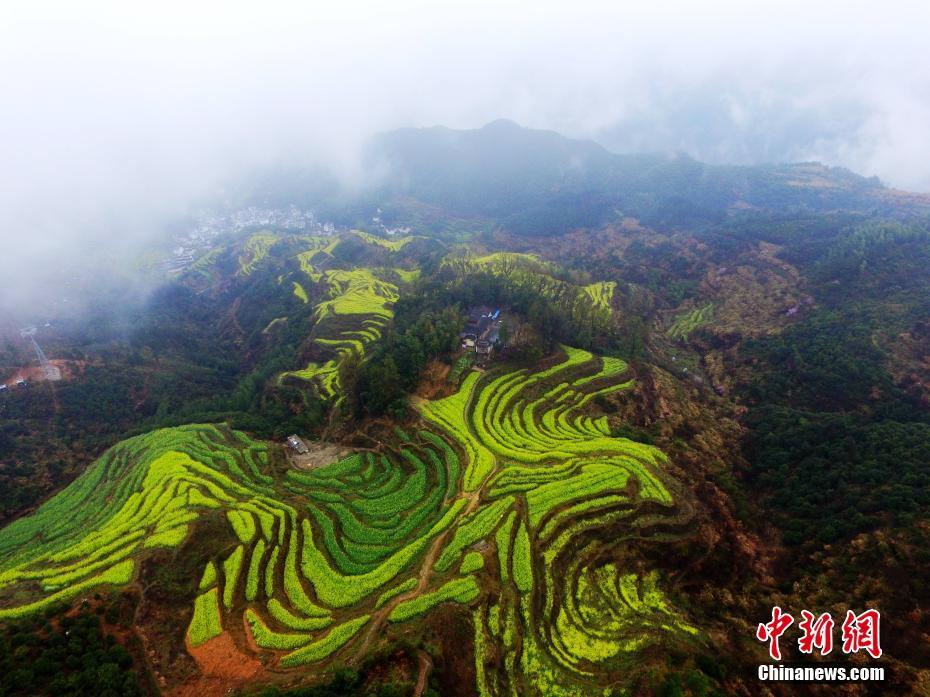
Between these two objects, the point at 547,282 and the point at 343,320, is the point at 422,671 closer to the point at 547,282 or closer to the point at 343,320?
the point at 343,320

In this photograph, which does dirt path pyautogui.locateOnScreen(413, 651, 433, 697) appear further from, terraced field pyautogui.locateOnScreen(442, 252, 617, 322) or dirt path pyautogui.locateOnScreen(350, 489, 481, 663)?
terraced field pyautogui.locateOnScreen(442, 252, 617, 322)

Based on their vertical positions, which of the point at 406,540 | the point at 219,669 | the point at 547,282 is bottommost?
the point at 219,669

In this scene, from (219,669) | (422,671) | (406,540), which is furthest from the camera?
(406,540)

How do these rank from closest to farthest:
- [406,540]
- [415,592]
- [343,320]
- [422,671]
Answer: [422,671] < [415,592] < [406,540] < [343,320]

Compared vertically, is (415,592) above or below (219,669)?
above

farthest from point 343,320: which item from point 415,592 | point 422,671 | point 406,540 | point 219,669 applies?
point 422,671

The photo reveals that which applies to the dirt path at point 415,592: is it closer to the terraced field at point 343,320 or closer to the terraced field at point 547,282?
Result: the terraced field at point 343,320

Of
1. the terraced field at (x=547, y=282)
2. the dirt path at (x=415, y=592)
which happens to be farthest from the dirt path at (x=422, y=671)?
the terraced field at (x=547, y=282)
